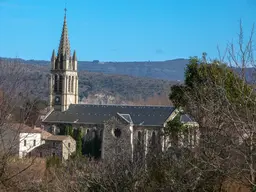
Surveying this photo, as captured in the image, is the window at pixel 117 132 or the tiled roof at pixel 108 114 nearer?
the window at pixel 117 132

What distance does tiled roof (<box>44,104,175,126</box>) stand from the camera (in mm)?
56562

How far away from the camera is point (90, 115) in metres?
59.9

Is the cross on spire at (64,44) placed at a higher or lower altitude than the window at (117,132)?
higher

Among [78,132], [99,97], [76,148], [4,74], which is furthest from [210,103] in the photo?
[99,97]

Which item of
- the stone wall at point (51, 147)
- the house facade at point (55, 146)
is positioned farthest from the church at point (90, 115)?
the stone wall at point (51, 147)

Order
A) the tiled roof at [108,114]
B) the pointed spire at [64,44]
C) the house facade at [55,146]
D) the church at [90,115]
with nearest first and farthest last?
the house facade at [55,146] < the church at [90,115] < the tiled roof at [108,114] < the pointed spire at [64,44]

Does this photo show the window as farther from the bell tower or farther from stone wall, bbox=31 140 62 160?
the bell tower

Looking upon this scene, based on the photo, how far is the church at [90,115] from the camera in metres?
56.0

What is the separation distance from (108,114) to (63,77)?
32.4 ft

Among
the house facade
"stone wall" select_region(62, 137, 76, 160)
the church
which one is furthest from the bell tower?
the house facade

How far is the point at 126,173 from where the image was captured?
1495cm

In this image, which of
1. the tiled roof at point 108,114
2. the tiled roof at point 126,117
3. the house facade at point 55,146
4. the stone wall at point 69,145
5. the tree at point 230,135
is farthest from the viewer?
the tiled roof at point 108,114

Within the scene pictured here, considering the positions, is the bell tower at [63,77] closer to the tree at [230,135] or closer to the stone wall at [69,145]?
the stone wall at [69,145]

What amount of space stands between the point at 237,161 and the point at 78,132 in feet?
151
